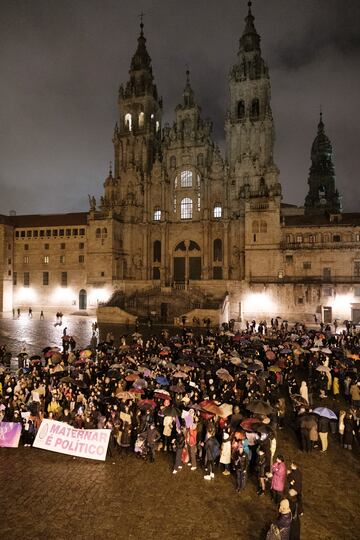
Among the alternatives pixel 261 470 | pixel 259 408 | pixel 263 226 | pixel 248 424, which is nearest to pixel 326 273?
pixel 263 226

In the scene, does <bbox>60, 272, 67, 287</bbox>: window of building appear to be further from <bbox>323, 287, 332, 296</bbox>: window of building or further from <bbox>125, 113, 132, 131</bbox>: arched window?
<bbox>323, 287, 332, 296</bbox>: window of building

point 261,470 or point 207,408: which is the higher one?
point 207,408

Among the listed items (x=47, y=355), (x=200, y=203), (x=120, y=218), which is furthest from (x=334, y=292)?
(x=47, y=355)

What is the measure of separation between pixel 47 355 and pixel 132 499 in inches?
493

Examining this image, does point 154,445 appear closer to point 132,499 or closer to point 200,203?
point 132,499

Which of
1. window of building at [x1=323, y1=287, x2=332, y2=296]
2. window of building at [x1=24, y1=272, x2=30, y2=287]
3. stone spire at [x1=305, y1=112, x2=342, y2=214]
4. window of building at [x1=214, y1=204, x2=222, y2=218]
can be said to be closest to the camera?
window of building at [x1=323, y1=287, x2=332, y2=296]

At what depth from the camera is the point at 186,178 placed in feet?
190

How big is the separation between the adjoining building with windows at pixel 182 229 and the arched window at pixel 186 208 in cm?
17

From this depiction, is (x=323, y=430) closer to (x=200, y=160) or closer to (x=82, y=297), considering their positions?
(x=82, y=297)

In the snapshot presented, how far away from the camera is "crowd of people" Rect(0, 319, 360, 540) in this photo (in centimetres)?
1030

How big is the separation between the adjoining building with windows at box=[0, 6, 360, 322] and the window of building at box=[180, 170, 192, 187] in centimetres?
16

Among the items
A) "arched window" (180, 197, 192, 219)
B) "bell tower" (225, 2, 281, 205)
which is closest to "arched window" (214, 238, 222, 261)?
"arched window" (180, 197, 192, 219)

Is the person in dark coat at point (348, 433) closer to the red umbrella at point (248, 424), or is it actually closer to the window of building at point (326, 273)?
the red umbrella at point (248, 424)

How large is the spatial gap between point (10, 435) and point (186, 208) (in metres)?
48.9
